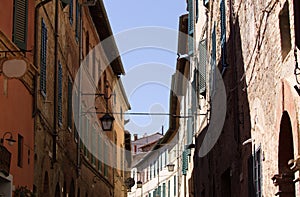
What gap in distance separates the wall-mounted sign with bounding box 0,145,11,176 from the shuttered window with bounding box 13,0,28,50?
95.0 inches

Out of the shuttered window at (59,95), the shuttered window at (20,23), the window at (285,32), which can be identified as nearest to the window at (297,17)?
the window at (285,32)

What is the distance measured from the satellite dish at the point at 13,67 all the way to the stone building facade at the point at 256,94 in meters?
4.00

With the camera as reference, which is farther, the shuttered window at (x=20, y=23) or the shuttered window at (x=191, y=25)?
the shuttered window at (x=191, y=25)

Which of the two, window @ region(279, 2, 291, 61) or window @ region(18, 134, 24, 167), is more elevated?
window @ region(279, 2, 291, 61)

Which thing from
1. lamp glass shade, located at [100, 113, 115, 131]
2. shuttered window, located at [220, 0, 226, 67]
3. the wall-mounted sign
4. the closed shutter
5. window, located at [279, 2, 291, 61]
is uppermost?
the closed shutter

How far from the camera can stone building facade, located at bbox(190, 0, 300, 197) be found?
1105 cm

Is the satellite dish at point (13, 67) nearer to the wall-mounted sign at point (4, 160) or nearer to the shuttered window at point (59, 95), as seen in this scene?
the wall-mounted sign at point (4, 160)

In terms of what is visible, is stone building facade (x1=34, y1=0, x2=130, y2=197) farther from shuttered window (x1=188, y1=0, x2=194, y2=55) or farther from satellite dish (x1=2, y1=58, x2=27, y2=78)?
satellite dish (x1=2, y1=58, x2=27, y2=78)

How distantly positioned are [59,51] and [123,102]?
2776 centimetres

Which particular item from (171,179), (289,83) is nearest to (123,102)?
(171,179)

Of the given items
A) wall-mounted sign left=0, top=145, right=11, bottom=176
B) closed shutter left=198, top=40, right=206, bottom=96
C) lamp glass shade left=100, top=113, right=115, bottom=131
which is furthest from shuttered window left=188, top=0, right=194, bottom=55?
wall-mounted sign left=0, top=145, right=11, bottom=176

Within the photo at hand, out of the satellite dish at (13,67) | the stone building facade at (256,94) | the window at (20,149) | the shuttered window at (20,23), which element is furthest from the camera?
the window at (20,149)

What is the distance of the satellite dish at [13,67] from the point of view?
1171cm

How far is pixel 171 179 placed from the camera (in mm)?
50125
